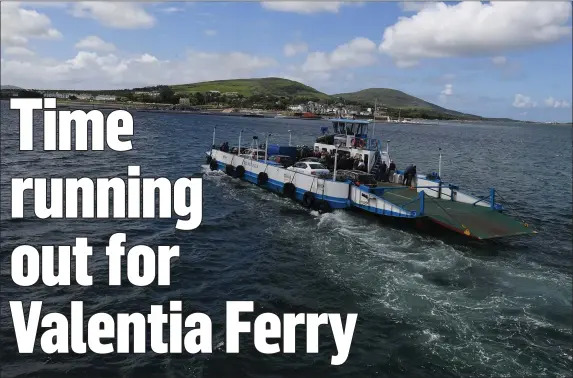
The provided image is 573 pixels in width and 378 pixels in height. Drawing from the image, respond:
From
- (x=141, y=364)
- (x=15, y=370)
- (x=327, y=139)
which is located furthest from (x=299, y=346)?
(x=327, y=139)

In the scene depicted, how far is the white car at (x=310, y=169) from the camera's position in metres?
30.7

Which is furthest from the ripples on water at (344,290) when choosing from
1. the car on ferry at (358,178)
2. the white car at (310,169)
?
the white car at (310,169)

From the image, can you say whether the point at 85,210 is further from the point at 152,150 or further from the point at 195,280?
the point at 152,150

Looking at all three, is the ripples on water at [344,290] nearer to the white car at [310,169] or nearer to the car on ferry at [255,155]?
the white car at [310,169]

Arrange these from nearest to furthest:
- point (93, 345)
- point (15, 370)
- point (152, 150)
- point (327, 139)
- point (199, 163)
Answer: point (15, 370), point (93, 345), point (327, 139), point (199, 163), point (152, 150)

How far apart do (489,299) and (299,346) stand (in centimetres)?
756

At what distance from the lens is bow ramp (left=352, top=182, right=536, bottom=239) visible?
21906 millimetres

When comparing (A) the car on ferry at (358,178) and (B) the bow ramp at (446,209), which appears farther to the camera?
(A) the car on ferry at (358,178)

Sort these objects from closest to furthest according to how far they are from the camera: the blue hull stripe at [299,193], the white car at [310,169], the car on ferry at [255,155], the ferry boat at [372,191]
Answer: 1. the ferry boat at [372,191]
2. the blue hull stripe at [299,193]
3. the white car at [310,169]
4. the car on ferry at [255,155]

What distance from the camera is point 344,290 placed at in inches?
643

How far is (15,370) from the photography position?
11.1 metres

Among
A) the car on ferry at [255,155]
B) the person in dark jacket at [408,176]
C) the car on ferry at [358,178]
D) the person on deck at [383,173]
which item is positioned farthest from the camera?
the car on ferry at [255,155]

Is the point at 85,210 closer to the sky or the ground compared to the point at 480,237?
closer to the sky

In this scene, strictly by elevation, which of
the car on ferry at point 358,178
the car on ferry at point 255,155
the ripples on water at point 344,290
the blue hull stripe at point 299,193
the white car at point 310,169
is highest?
the car on ferry at point 255,155
